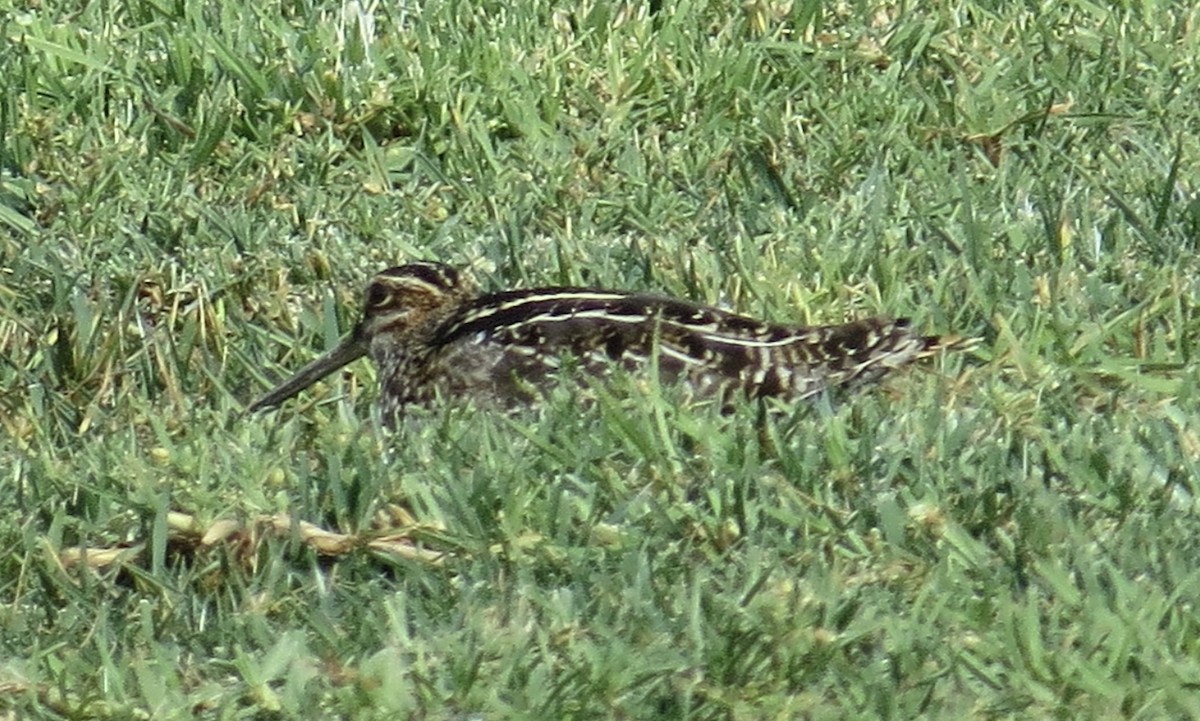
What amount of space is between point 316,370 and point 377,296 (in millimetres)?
327

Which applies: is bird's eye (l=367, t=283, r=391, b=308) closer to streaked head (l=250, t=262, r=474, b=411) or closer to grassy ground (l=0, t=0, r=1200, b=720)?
streaked head (l=250, t=262, r=474, b=411)

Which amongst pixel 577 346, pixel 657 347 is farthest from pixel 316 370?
pixel 657 347

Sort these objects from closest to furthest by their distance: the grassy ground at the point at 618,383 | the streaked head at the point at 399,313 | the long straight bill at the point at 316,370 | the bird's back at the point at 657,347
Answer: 1. the grassy ground at the point at 618,383
2. the bird's back at the point at 657,347
3. the long straight bill at the point at 316,370
4. the streaked head at the point at 399,313

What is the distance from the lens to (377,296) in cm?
611

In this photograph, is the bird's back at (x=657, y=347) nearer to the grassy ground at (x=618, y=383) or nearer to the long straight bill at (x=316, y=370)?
the grassy ground at (x=618, y=383)

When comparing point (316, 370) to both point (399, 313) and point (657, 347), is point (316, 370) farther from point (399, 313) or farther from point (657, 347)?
point (657, 347)

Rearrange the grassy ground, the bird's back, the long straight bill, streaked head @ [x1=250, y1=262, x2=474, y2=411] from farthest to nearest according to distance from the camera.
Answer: streaked head @ [x1=250, y1=262, x2=474, y2=411]
the long straight bill
the bird's back
the grassy ground

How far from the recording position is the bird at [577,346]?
5352 mm

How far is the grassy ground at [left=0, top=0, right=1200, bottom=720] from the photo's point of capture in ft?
13.3

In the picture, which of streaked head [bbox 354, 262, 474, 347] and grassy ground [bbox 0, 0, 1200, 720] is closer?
grassy ground [bbox 0, 0, 1200, 720]

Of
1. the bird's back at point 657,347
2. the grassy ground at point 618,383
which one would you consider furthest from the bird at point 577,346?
the grassy ground at point 618,383

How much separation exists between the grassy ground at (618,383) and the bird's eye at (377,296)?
0.21m

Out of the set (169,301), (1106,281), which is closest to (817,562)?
(1106,281)

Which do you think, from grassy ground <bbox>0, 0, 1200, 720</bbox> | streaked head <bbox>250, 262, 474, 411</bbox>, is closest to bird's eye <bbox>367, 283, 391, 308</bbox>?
streaked head <bbox>250, 262, 474, 411</bbox>
